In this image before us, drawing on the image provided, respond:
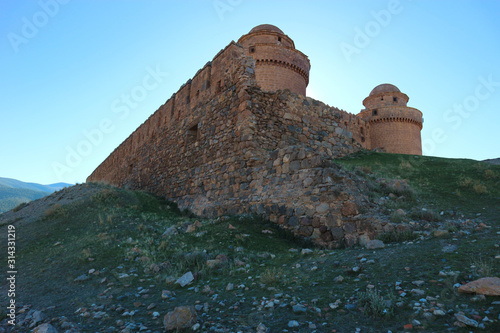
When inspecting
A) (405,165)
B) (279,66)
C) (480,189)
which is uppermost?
(279,66)

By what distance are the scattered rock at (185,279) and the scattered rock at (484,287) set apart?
3329 millimetres

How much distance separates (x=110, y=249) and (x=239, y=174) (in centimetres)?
407

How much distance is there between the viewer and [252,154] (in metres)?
8.62

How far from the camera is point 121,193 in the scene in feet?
36.6

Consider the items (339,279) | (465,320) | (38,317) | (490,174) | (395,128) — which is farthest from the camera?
(395,128)

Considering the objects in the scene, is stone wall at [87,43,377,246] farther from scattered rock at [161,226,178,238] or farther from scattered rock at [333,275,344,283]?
scattered rock at [333,275,344,283]

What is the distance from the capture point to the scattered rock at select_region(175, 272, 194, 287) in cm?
425

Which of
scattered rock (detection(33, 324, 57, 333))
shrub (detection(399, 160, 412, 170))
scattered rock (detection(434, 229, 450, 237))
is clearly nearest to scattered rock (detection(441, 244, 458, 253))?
scattered rock (detection(434, 229, 450, 237))

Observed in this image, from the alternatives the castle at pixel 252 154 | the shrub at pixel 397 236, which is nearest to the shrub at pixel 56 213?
the castle at pixel 252 154

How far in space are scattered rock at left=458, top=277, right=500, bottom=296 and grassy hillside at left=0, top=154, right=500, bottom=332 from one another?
0.23 ft

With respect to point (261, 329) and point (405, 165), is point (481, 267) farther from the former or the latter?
point (405, 165)

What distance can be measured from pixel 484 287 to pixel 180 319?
297cm

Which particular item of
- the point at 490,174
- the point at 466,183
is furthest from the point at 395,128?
the point at 466,183

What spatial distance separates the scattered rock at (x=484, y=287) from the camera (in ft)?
8.79
